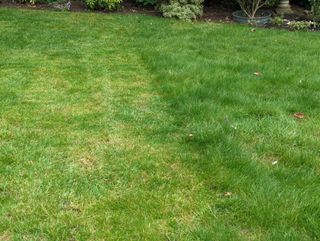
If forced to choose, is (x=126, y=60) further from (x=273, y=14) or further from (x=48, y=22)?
(x=273, y=14)

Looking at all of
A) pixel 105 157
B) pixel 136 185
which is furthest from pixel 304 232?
pixel 105 157

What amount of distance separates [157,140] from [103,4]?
6341 mm

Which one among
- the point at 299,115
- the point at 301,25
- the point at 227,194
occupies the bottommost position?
the point at 227,194

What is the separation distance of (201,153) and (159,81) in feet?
6.65

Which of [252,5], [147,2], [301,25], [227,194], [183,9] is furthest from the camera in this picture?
[147,2]

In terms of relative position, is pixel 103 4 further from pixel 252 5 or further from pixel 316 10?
Answer: pixel 316 10

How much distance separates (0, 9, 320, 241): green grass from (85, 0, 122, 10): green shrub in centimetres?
244

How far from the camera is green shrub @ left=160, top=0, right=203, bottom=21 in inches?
376

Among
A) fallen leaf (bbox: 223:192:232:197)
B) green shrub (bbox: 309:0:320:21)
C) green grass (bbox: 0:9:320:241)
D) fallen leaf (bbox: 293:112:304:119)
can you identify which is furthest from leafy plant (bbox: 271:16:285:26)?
fallen leaf (bbox: 223:192:232:197)

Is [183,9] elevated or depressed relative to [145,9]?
elevated

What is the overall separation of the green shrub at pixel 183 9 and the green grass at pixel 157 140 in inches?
77.6

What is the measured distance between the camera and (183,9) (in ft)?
31.5

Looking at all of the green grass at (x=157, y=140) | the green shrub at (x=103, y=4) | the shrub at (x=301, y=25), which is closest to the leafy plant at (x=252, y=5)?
the shrub at (x=301, y=25)

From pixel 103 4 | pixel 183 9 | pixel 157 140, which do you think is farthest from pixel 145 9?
pixel 157 140
